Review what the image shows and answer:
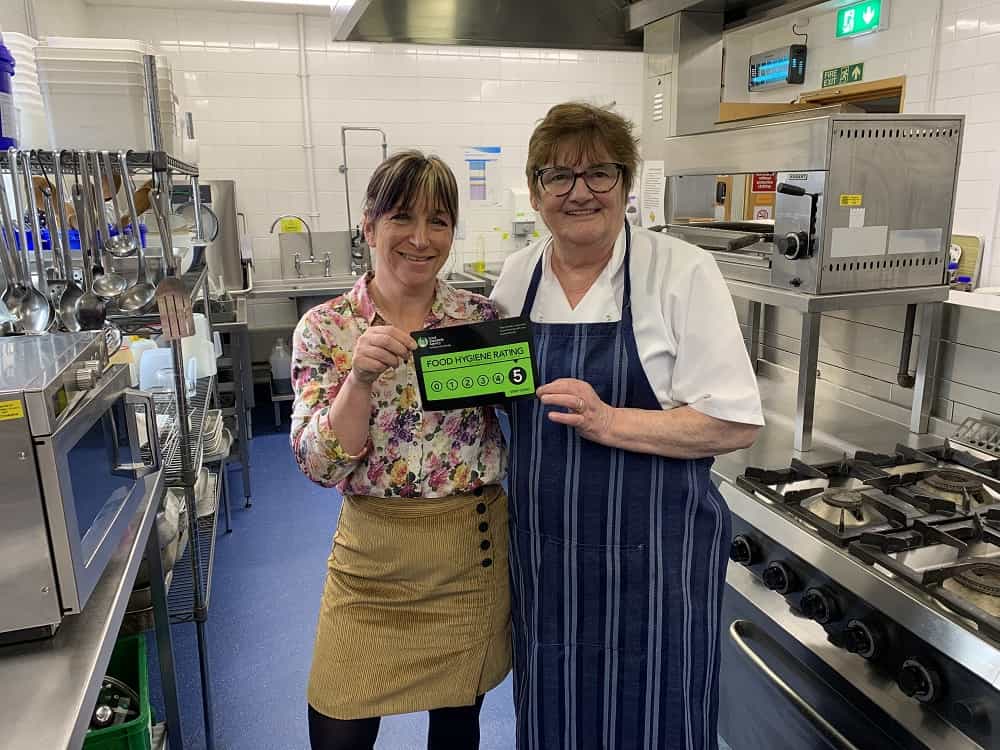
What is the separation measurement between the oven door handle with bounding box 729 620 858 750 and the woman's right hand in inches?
41.3

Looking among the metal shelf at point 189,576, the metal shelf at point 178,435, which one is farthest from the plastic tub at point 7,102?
the metal shelf at point 189,576

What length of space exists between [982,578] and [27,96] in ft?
7.37

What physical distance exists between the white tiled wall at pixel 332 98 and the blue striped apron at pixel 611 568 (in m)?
4.48

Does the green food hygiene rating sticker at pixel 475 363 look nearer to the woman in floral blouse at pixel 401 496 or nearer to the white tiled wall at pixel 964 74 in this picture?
the woman in floral blouse at pixel 401 496

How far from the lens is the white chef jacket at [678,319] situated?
1.24 metres

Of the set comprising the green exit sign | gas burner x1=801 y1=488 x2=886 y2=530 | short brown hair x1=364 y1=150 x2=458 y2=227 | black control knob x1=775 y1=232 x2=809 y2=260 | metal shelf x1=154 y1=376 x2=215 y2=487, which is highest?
the green exit sign

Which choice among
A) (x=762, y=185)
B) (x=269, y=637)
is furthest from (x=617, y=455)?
(x=762, y=185)

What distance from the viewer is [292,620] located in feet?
9.03

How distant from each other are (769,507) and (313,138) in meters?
4.76

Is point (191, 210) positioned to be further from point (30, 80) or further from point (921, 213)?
point (921, 213)

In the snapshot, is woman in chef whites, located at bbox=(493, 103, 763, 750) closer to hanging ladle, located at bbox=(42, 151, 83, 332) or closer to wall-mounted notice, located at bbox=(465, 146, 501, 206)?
hanging ladle, located at bbox=(42, 151, 83, 332)

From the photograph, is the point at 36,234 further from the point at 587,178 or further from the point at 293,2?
the point at 293,2

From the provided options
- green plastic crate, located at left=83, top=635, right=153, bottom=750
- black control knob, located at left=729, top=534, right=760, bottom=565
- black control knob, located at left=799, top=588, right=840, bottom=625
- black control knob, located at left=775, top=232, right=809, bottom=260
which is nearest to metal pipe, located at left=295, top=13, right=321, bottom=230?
green plastic crate, located at left=83, top=635, right=153, bottom=750

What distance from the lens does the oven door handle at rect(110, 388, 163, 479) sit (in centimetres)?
143
